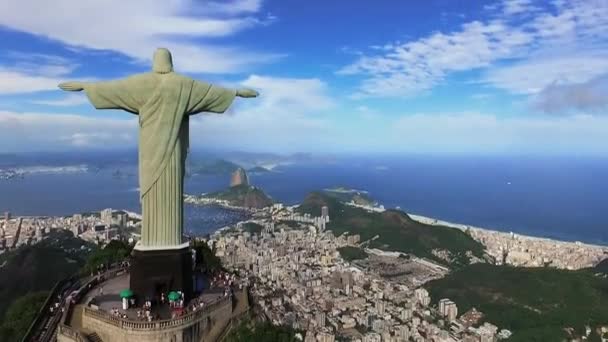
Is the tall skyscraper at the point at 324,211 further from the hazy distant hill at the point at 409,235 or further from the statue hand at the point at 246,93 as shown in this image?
the statue hand at the point at 246,93

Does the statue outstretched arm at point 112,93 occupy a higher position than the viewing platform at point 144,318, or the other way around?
the statue outstretched arm at point 112,93

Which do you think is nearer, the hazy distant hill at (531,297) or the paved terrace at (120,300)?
the paved terrace at (120,300)

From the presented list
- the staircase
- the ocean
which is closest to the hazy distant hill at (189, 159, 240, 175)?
the ocean

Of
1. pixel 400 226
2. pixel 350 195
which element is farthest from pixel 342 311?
pixel 350 195

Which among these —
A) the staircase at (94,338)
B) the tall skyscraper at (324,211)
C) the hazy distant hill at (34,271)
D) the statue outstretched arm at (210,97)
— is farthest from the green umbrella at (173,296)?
the tall skyscraper at (324,211)

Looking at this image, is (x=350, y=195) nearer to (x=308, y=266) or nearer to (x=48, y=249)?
(x=308, y=266)

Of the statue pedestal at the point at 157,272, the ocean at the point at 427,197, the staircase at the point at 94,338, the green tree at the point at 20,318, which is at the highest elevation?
the statue pedestal at the point at 157,272

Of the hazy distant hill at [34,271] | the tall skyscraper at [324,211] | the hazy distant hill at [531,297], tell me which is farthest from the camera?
the tall skyscraper at [324,211]

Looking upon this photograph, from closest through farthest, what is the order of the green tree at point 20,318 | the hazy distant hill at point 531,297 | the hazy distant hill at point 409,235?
the green tree at point 20,318, the hazy distant hill at point 531,297, the hazy distant hill at point 409,235
